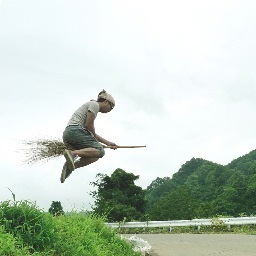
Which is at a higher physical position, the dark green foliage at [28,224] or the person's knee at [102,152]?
the person's knee at [102,152]

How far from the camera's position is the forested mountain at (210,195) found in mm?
46125

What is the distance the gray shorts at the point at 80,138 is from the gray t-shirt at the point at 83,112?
0.10 meters

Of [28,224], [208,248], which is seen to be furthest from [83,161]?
[208,248]

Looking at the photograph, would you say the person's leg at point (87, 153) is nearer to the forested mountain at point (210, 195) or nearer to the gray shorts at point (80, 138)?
the gray shorts at point (80, 138)

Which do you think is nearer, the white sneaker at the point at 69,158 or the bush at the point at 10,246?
the bush at the point at 10,246

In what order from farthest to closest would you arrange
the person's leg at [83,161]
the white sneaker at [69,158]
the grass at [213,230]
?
the grass at [213,230]
the person's leg at [83,161]
the white sneaker at [69,158]

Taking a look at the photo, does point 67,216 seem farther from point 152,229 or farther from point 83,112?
point 152,229

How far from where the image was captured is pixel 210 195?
5850cm

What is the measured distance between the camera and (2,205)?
6641 millimetres

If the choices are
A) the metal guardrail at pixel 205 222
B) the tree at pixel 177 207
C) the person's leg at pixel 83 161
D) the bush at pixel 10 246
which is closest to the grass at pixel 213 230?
the metal guardrail at pixel 205 222

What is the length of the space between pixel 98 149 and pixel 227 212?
45412mm

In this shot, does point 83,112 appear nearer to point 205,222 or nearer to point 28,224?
point 28,224

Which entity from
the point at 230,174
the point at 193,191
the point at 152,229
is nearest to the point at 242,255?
the point at 152,229

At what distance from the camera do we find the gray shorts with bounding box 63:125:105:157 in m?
7.75
